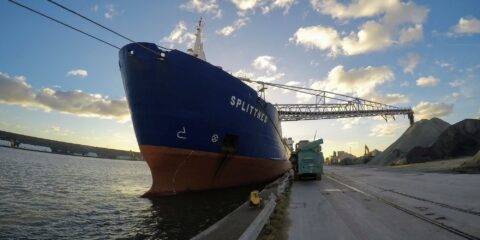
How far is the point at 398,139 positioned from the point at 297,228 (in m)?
66.5

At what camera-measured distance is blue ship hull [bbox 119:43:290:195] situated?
17.3 meters

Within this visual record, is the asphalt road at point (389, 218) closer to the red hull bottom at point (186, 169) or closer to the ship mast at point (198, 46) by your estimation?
the red hull bottom at point (186, 169)

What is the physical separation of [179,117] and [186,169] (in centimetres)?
275

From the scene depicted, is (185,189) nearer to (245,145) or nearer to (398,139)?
(245,145)

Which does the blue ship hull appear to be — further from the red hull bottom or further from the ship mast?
the ship mast

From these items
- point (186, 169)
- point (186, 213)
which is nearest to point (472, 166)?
point (186, 169)

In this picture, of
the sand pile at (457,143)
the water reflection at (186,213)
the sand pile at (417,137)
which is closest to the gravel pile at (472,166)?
the sand pile at (457,143)

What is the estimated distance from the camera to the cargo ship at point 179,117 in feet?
56.7

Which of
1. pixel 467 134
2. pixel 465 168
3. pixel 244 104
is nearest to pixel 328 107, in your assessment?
pixel 467 134

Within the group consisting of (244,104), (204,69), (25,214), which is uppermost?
(204,69)

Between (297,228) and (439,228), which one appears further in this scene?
(297,228)

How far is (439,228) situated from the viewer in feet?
25.6

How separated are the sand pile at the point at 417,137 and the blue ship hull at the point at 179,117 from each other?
4815 cm

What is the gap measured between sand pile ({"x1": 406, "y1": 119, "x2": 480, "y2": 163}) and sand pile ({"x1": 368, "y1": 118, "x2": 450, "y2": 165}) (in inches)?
473
